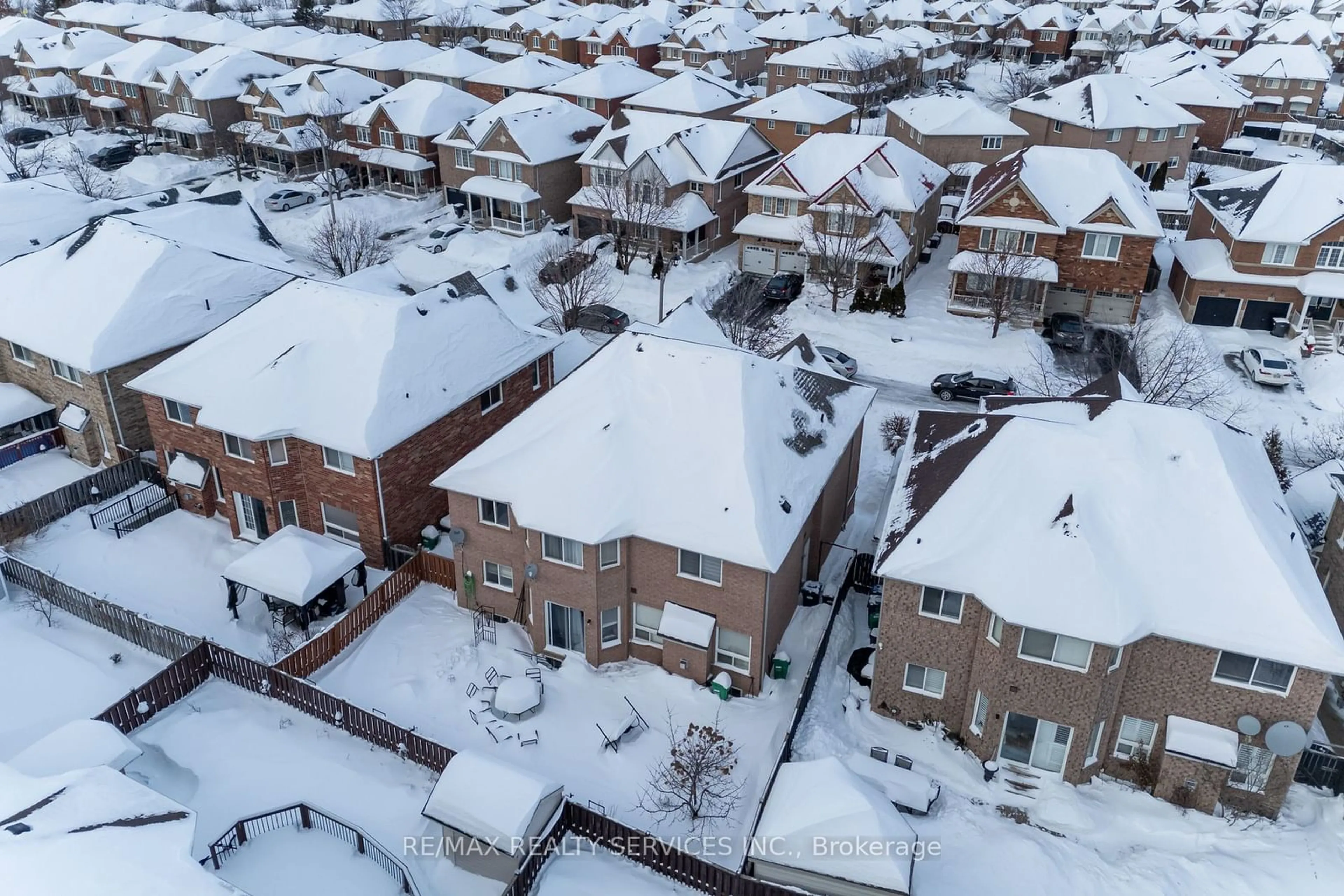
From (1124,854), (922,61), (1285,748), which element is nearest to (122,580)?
(1124,854)

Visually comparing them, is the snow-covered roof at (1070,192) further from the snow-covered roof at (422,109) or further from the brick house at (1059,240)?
the snow-covered roof at (422,109)

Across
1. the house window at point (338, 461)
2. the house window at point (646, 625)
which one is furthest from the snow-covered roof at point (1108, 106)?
the house window at point (338, 461)

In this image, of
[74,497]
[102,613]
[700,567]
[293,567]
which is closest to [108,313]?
[74,497]

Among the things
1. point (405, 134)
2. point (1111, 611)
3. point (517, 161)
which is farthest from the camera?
point (405, 134)

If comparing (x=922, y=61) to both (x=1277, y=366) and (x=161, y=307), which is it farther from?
(x=161, y=307)

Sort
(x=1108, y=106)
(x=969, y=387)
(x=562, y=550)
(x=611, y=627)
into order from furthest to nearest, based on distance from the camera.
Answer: (x=1108, y=106), (x=969, y=387), (x=611, y=627), (x=562, y=550)

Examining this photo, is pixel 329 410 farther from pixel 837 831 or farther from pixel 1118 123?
pixel 1118 123

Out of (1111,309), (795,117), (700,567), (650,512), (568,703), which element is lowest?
(568,703)

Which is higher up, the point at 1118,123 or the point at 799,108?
the point at 799,108

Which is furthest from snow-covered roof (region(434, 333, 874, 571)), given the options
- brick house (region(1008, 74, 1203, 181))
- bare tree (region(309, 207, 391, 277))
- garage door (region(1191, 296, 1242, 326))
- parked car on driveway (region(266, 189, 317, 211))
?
brick house (region(1008, 74, 1203, 181))
